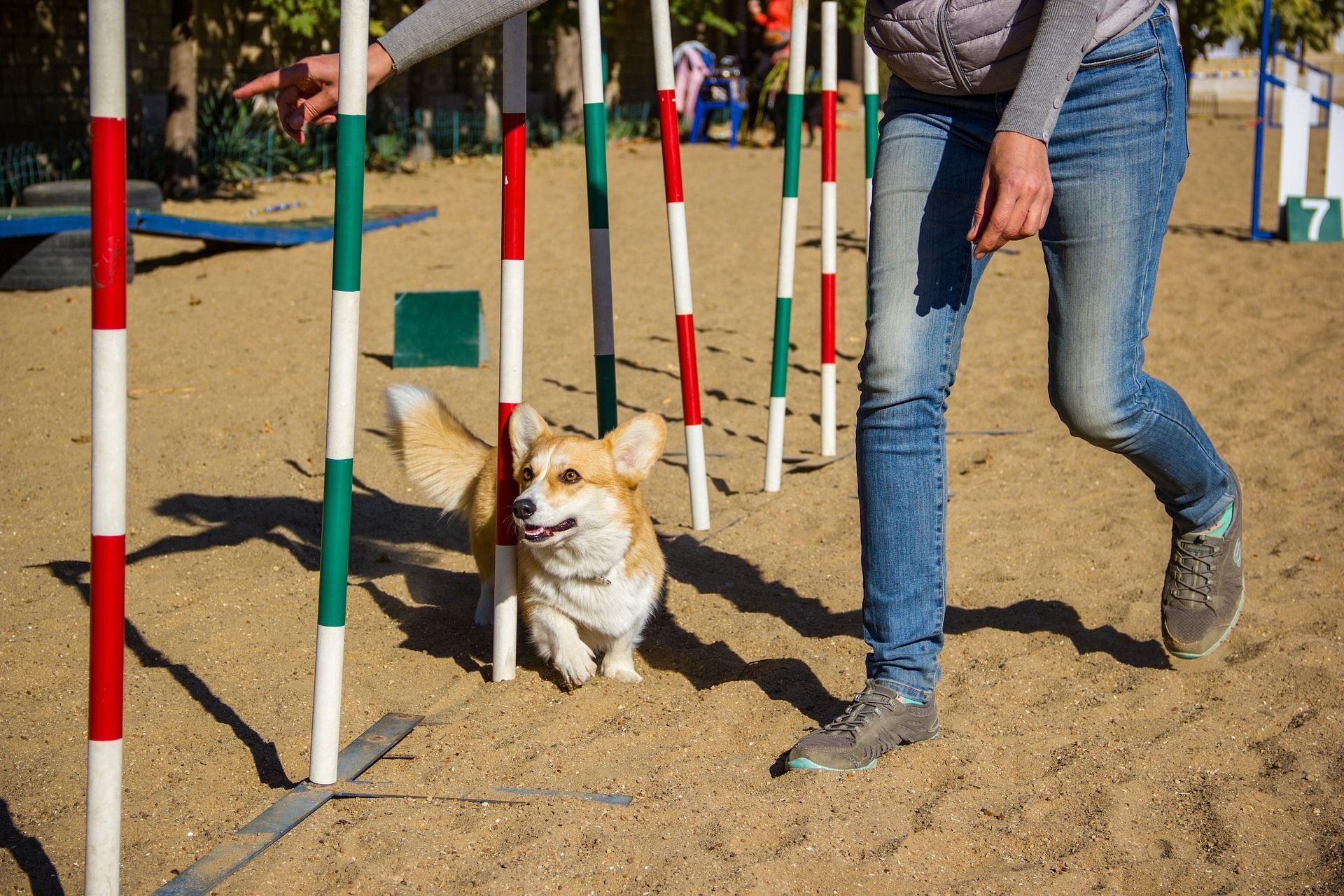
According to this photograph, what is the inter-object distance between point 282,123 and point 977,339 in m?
5.56

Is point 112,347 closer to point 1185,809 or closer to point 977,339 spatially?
point 1185,809

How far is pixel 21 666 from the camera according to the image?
10.0 feet

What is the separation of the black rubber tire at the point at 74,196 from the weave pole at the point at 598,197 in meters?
6.99

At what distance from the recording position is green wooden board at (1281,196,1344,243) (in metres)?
10.4

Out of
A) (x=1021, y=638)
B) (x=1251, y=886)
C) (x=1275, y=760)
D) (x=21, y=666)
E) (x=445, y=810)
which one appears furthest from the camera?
(x=1021, y=638)

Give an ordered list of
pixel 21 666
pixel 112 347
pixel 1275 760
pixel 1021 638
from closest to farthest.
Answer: pixel 112 347, pixel 1275 760, pixel 21 666, pixel 1021 638

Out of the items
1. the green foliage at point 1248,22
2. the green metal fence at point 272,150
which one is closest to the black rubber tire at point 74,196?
the green metal fence at point 272,150

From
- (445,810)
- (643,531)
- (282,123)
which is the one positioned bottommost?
(445,810)

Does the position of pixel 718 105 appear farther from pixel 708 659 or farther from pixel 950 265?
pixel 950 265

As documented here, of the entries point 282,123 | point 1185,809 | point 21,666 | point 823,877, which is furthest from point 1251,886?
point 21,666

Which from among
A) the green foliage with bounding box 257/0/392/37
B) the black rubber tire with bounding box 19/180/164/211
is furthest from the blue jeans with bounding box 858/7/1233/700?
the green foliage with bounding box 257/0/392/37

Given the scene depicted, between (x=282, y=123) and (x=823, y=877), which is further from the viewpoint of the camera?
(x=282, y=123)

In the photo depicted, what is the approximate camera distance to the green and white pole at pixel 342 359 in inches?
85.2

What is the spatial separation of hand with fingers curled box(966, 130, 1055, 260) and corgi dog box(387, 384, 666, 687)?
1214mm
